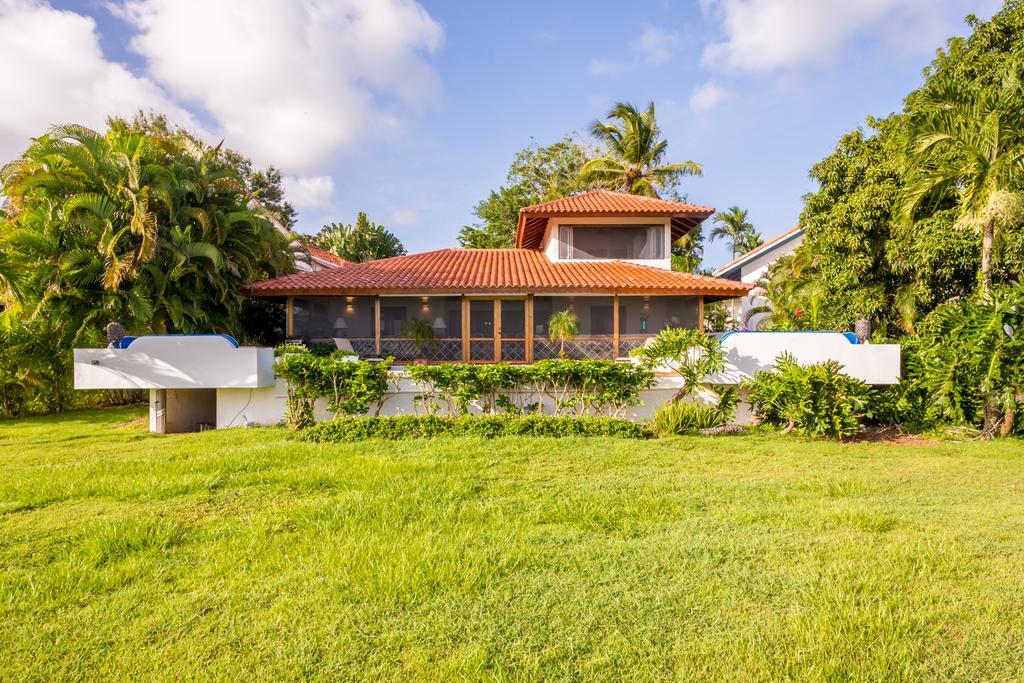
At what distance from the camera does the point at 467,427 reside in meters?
11.0

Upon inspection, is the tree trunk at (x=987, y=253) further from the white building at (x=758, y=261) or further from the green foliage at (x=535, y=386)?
the white building at (x=758, y=261)

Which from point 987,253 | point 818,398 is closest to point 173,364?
point 818,398

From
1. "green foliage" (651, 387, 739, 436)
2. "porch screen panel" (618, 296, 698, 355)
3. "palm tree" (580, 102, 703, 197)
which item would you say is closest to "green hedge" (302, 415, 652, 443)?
"green foliage" (651, 387, 739, 436)

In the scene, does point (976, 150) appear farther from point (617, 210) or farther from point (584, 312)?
point (584, 312)

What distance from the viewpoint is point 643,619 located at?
3.62 m

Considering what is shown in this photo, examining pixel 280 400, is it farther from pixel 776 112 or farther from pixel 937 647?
pixel 776 112

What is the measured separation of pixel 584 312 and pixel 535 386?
7.61 m

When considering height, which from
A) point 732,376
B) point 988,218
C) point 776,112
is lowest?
point 732,376

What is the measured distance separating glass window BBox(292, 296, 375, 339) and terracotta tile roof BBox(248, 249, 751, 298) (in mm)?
1383

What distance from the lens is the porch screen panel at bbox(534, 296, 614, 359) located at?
17.0 m

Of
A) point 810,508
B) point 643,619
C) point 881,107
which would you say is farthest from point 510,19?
point 881,107

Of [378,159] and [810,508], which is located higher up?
[378,159]

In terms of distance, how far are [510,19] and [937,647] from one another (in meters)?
11.9

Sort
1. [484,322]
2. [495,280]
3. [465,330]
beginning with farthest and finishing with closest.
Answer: [484,322]
[465,330]
[495,280]
